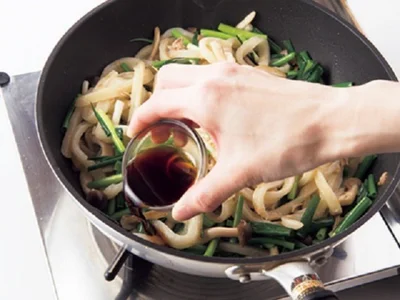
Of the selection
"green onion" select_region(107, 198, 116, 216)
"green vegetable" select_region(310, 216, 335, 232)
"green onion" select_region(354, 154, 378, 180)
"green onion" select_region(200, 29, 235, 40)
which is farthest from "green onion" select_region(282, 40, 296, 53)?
"green onion" select_region(107, 198, 116, 216)

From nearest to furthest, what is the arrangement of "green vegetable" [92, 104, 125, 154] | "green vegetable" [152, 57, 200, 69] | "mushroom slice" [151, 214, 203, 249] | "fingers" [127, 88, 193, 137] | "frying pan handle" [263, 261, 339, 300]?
"frying pan handle" [263, 261, 339, 300] → "fingers" [127, 88, 193, 137] → "mushroom slice" [151, 214, 203, 249] → "green vegetable" [92, 104, 125, 154] → "green vegetable" [152, 57, 200, 69]

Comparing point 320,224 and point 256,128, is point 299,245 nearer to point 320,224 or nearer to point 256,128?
point 320,224

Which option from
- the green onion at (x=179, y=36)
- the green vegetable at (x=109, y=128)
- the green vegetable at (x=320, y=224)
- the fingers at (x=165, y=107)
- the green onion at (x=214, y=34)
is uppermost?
the fingers at (x=165, y=107)

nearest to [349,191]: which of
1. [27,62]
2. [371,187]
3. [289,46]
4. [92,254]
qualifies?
[371,187]

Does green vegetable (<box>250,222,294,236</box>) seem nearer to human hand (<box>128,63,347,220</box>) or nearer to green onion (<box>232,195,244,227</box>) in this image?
green onion (<box>232,195,244,227</box>)

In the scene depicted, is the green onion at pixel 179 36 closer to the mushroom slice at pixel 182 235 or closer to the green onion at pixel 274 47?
the green onion at pixel 274 47

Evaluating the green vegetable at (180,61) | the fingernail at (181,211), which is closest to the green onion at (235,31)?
the green vegetable at (180,61)

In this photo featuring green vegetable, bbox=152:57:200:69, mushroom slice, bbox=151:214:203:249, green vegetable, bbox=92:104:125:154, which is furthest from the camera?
green vegetable, bbox=152:57:200:69

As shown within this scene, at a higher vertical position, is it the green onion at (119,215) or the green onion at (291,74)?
the green onion at (291,74)
